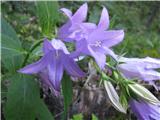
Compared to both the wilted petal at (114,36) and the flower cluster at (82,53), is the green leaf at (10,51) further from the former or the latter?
the wilted petal at (114,36)

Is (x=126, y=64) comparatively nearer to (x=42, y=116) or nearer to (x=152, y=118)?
(x=152, y=118)

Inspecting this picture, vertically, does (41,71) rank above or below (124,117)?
above

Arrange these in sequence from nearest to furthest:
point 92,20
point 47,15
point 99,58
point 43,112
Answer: point 99,58
point 47,15
point 43,112
point 92,20

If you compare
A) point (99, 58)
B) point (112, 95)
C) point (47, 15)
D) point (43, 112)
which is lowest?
point (43, 112)

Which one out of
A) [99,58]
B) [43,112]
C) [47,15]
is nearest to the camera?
[99,58]

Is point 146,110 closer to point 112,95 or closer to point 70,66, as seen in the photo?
point 112,95

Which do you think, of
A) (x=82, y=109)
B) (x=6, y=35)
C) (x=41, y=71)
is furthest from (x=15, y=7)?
(x=41, y=71)

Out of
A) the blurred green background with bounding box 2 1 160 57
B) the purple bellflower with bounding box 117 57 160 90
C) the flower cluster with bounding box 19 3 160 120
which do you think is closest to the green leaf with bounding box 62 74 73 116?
the flower cluster with bounding box 19 3 160 120

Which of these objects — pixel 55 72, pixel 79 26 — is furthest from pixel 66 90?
pixel 79 26

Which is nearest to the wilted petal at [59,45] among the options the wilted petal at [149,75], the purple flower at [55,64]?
the purple flower at [55,64]
